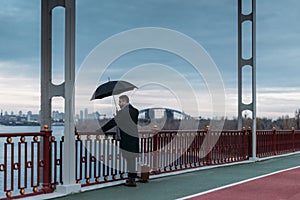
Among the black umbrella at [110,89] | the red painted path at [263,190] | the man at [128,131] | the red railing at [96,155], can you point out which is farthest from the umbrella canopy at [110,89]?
the red painted path at [263,190]

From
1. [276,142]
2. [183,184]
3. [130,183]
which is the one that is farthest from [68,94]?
[276,142]

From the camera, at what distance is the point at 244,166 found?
481 inches

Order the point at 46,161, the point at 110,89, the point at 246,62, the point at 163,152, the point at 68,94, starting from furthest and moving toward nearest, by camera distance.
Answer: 1. the point at 246,62
2. the point at 163,152
3. the point at 110,89
4. the point at 68,94
5. the point at 46,161

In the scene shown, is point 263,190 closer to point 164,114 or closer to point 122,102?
point 122,102

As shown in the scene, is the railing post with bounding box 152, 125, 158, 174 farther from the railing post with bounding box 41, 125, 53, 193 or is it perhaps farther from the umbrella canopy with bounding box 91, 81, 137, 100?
the railing post with bounding box 41, 125, 53, 193

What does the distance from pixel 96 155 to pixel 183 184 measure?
174 centimetres

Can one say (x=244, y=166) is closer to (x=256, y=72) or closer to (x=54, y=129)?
(x=256, y=72)

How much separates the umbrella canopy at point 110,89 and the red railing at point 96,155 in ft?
2.29

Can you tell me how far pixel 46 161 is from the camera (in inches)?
279

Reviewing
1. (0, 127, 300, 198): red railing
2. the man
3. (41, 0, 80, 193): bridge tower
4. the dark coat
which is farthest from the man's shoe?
(41, 0, 80, 193): bridge tower

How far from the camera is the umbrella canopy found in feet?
27.1

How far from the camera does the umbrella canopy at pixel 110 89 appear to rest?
27.1 ft

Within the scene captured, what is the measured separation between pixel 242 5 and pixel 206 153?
4504 millimetres

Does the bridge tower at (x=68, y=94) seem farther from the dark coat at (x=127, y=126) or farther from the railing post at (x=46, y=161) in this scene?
the dark coat at (x=127, y=126)
